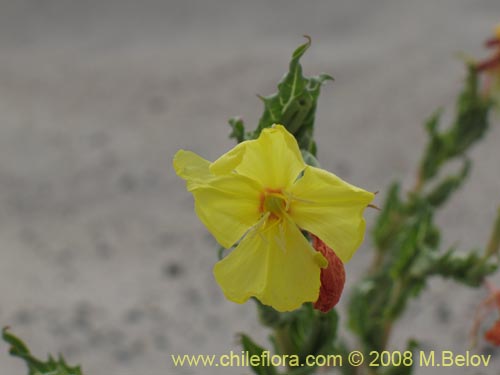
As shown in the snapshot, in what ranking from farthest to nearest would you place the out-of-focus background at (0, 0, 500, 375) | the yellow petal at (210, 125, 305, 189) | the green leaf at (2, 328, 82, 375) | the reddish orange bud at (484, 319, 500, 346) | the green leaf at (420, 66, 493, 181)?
the out-of-focus background at (0, 0, 500, 375) < the green leaf at (420, 66, 493, 181) < the reddish orange bud at (484, 319, 500, 346) < the green leaf at (2, 328, 82, 375) < the yellow petal at (210, 125, 305, 189)

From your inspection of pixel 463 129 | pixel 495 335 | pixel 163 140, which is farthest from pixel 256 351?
pixel 163 140

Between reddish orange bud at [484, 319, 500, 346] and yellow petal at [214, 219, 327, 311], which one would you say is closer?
yellow petal at [214, 219, 327, 311]

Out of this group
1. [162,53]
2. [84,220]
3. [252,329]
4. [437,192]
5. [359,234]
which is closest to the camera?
[359,234]

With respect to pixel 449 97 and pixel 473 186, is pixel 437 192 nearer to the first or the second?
pixel 473 186

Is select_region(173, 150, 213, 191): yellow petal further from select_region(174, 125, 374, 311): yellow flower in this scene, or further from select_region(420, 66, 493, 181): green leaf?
select_region(420, 66, 493, 181): green leaf

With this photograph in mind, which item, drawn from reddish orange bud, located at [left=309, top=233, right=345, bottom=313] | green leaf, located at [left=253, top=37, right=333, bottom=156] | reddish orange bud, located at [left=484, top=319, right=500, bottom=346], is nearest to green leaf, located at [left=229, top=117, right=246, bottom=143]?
green leaf, located at [left=253, top=37, right=333, bottom=156]

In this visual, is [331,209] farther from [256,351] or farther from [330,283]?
[256,351]

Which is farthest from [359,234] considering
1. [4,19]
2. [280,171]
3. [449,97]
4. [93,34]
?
[4,19]
